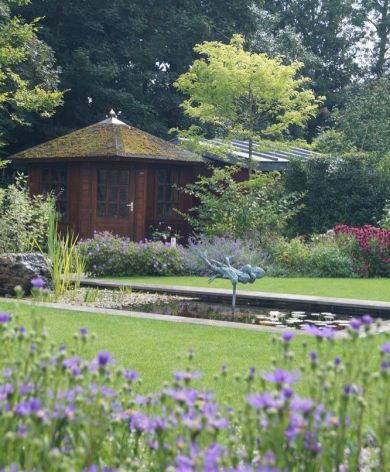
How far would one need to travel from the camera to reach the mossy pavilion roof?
717 inches

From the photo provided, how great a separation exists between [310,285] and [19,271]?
4.76 metres

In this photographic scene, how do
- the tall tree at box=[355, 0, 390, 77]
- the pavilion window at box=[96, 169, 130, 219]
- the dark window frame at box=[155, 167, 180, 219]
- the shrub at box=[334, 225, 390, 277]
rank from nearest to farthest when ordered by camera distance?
the shrub at box=[334, 225, 390, 277] < the pavilion window at box=[96, 169, 130, 219] < the dark window frame at box=[155, 167, 180, 219] < the tall tree at box=[355, 0, 390, 77]

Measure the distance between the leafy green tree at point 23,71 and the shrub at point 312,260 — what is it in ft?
24.3

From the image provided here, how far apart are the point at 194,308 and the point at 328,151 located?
13.5 metres

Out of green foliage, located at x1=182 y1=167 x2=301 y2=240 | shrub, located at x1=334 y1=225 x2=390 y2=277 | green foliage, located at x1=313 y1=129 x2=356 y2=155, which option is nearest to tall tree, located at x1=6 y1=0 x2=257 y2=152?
green foliage, located at x1=313 y1=129 x2=356 y2=155

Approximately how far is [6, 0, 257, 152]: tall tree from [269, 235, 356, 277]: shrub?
12225 mm

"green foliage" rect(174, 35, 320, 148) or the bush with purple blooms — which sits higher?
"green foliage" rect(174, 35, 320, 148)

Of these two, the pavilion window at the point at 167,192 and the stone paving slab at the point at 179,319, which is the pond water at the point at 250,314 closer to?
the stone paving slab at the point at 179,319

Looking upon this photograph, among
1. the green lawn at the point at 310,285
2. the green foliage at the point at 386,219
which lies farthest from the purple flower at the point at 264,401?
the green foliage at the point at 386,219

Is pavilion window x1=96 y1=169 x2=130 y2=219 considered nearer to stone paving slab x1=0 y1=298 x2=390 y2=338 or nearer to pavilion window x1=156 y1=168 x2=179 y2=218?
pavilion window x1=156 y1=168 x2=179 y2=218

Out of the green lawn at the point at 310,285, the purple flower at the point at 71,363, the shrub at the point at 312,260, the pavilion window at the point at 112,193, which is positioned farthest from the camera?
the pavilion window at the point at 112,193

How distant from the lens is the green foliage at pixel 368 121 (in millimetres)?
22344

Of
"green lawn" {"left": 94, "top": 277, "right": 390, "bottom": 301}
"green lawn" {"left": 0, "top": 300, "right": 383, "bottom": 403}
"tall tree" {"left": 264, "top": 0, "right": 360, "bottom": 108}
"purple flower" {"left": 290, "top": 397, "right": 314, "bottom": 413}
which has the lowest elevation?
"green lawn" {"left": 0, "top": 300, "right": 383, "bottom": 403}

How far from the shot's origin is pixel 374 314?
9.59m
